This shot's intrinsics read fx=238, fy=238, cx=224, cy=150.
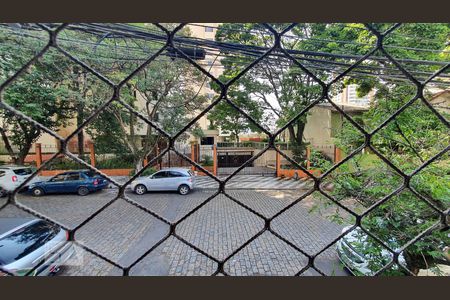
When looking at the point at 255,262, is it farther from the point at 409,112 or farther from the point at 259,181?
the point at 259,181

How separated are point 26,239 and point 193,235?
233 cm

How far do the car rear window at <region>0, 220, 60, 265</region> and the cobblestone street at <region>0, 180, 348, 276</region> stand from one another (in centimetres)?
16

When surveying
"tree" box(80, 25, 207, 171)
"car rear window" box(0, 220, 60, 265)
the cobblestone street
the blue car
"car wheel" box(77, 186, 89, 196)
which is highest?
"tree" box(80, 25, 207, 171)

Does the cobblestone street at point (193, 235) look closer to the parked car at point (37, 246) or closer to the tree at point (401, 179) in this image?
the parked car at point (37, 246)

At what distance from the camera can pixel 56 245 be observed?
1419 millimetres

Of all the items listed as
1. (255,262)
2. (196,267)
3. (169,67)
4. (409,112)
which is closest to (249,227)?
(255,262)

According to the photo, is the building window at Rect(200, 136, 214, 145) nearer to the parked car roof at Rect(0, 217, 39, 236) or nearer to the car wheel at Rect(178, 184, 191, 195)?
the car wheel at Rect(178, 184, 191, 195)

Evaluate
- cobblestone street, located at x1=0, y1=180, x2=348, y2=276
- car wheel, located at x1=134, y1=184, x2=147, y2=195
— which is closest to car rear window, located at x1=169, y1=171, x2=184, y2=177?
cobblestone street, located at x1=0, y1=180, x2=348, y2=276

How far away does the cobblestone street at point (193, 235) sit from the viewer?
2568mm

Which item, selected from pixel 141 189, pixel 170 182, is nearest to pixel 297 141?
pixel 170 182

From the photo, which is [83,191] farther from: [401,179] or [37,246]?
[401,179]

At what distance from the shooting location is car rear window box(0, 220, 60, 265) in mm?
1365

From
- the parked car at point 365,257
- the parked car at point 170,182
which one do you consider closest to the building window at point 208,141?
the parked car at point 170,182

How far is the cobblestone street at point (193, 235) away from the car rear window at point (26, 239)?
6.2 inches
